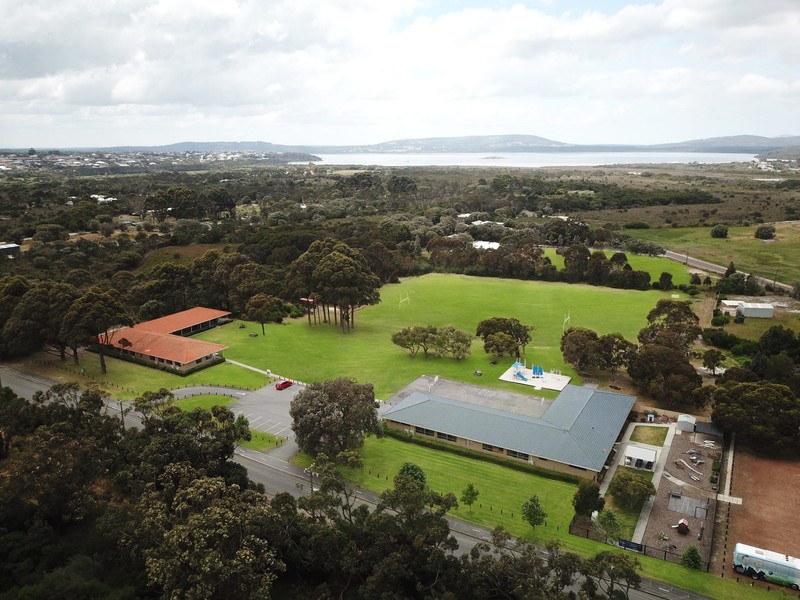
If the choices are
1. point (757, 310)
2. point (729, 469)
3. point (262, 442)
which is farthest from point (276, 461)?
point (757, 310)

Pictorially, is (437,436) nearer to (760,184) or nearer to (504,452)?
(504,452)

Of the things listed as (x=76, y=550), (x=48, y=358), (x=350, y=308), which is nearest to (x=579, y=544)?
(x=76, y=550)

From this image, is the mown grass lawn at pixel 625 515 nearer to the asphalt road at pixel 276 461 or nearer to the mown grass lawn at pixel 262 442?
the asphalt road at pixel 276 461

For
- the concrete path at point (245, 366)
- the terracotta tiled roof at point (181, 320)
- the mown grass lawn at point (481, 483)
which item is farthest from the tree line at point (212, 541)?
the terracotta tiled roof at point (181, 320)

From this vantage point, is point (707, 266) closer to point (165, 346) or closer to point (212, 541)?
point (165, 346)

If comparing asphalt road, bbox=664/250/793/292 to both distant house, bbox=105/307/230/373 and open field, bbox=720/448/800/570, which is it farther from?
distant house, bbox=105/307/230/373
